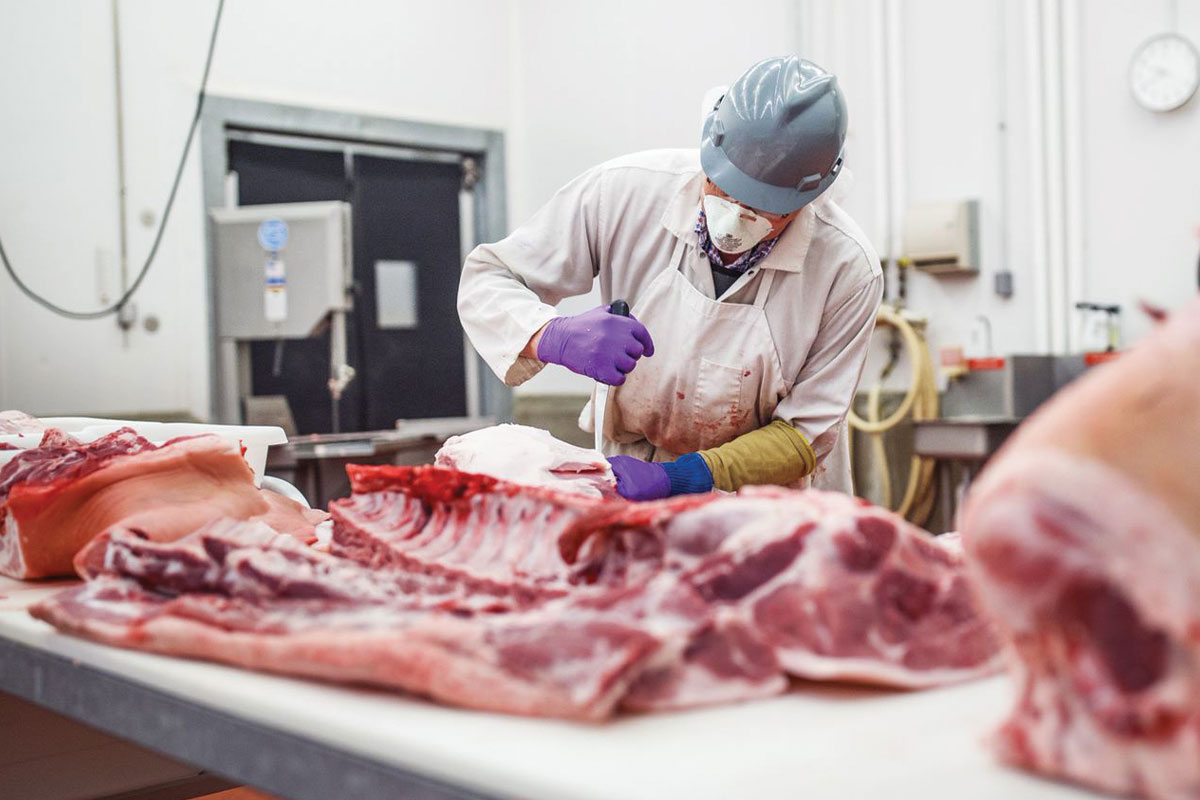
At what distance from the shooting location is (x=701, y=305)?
7.97 feet

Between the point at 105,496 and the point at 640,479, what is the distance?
2.98 ft

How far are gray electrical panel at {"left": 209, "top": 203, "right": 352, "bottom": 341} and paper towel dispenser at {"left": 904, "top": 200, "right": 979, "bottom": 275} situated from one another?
2783 millimetres

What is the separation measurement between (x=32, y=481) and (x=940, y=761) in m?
1.42

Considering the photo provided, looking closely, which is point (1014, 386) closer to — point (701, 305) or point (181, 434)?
point (701, 305)

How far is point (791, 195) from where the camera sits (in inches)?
84.5

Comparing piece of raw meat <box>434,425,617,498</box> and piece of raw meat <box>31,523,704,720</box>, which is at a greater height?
piece of raw meat <box>434,425,617,498</box>

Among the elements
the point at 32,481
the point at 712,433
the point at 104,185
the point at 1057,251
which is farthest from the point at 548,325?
the point at 104,185

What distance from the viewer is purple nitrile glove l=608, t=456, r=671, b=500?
194 centimetres

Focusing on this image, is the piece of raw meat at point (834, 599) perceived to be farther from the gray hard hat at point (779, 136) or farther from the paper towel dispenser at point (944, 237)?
the paper towel dispenser at point (944, 237)

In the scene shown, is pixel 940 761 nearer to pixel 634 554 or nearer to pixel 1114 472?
pixel 1114 472

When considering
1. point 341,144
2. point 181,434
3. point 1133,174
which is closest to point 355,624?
point 181,434

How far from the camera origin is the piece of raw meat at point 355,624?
0.85 m

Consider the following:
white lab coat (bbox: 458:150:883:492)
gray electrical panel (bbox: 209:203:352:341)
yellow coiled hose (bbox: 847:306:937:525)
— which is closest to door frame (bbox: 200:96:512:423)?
gray electrical panel (bbox: 209:203:352:341)

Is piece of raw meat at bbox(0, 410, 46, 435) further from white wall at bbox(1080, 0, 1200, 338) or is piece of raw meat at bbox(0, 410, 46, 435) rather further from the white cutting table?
white wall at bbox(1080, 0, 1200, 338)
